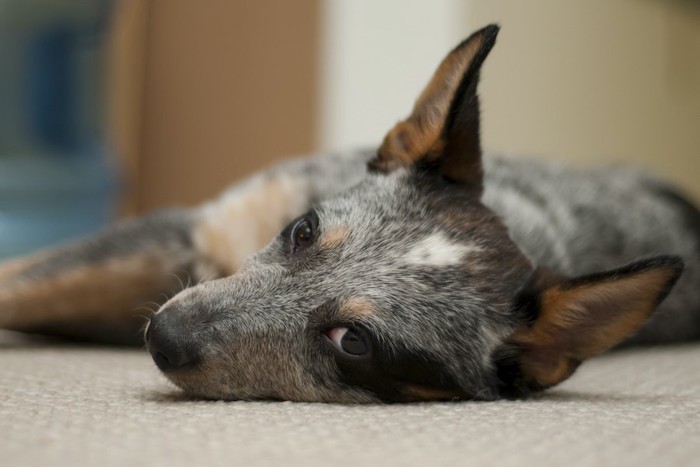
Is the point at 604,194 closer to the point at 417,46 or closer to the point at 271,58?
the point at 417,46

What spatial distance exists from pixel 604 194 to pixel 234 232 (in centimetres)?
110

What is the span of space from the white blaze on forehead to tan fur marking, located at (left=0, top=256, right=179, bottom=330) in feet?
2.92

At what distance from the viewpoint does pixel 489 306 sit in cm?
159

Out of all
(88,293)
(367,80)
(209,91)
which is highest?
(367,80)

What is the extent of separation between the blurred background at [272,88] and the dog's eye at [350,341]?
232cm

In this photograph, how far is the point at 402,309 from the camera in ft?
4.93

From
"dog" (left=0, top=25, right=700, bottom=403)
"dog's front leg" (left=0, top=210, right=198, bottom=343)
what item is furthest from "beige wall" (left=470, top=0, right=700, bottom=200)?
"dog" (left=0, top=25, right=700, bottom=403)

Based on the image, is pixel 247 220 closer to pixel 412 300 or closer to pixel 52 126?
pixel 412 300

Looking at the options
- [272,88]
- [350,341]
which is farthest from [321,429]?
[272,88]

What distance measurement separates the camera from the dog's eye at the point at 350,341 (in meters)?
1.48

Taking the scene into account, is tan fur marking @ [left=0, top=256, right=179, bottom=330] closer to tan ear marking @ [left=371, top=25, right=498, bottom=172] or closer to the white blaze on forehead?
tan ear marking @ [left=371, top=25, right=498, bottom=172]

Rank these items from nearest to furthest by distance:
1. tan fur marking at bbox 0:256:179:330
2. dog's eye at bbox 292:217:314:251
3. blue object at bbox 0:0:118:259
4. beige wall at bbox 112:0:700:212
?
dog's eye at bbox 292:217:314:251
tan fur marking at bbox 0:256:179:330
beige wall at bbox 112:0:700:212
blue object at bbox 0:0:118:259

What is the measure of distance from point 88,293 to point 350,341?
99 cm

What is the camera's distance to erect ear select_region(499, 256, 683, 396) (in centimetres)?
150
